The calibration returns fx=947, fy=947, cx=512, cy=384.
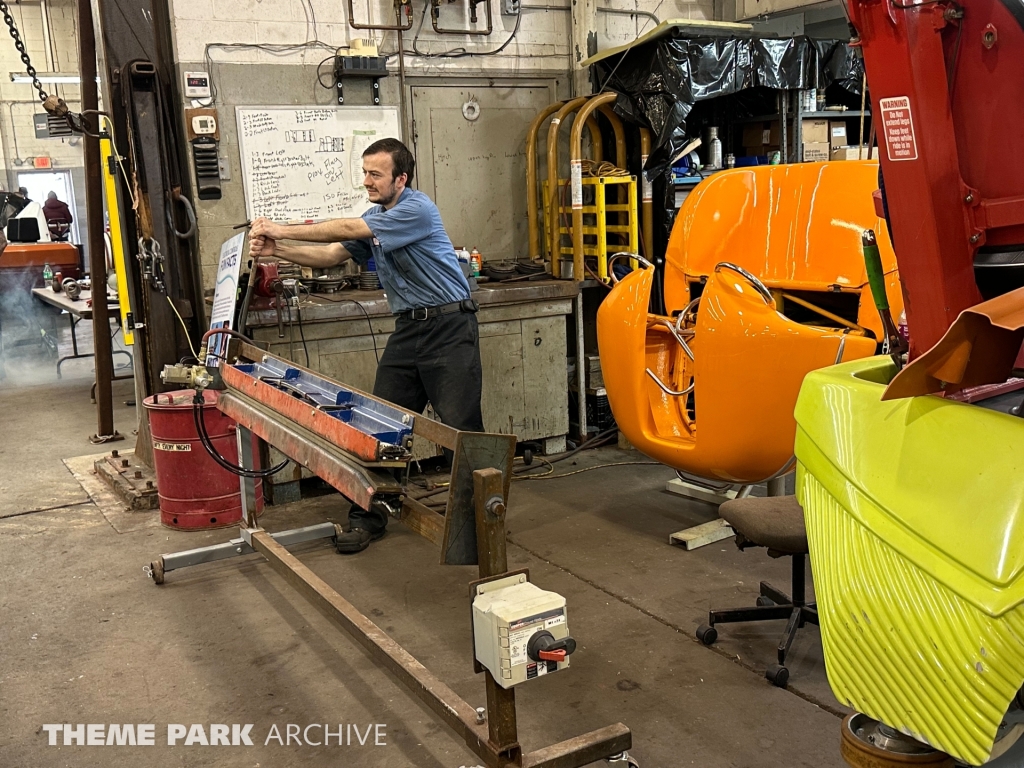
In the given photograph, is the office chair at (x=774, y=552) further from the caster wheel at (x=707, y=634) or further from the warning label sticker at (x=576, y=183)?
the warning label sticker at (x=576, y=183)

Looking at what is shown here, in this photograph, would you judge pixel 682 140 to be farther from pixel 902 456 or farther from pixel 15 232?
pixel 15 232

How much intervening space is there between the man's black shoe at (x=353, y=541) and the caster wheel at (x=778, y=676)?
6.57 ft

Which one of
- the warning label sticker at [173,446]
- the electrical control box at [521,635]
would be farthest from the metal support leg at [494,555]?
the warning label sticker at [173,446]

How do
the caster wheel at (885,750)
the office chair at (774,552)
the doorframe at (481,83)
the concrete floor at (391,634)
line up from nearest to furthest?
the caster wheel at (885,750), the concrete floor at (391,634), the office chair at (774,552), the doorframe at (481,83)

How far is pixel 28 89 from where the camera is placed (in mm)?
14875

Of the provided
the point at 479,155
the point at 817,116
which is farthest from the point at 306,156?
the point at 817,116

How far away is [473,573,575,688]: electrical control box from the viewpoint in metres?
2.06

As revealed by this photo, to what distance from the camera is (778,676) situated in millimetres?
3004

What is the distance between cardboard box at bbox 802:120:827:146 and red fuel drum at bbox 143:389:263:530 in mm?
4100

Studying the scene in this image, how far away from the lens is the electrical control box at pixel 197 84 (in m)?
5.15

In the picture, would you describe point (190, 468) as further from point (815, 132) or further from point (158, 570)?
point (815, 132)

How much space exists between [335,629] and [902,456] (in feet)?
8.48

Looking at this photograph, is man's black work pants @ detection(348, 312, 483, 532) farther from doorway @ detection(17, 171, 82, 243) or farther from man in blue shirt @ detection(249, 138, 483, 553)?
doorway @ detection(17, 171, 82, 243)

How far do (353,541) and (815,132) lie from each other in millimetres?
4116
